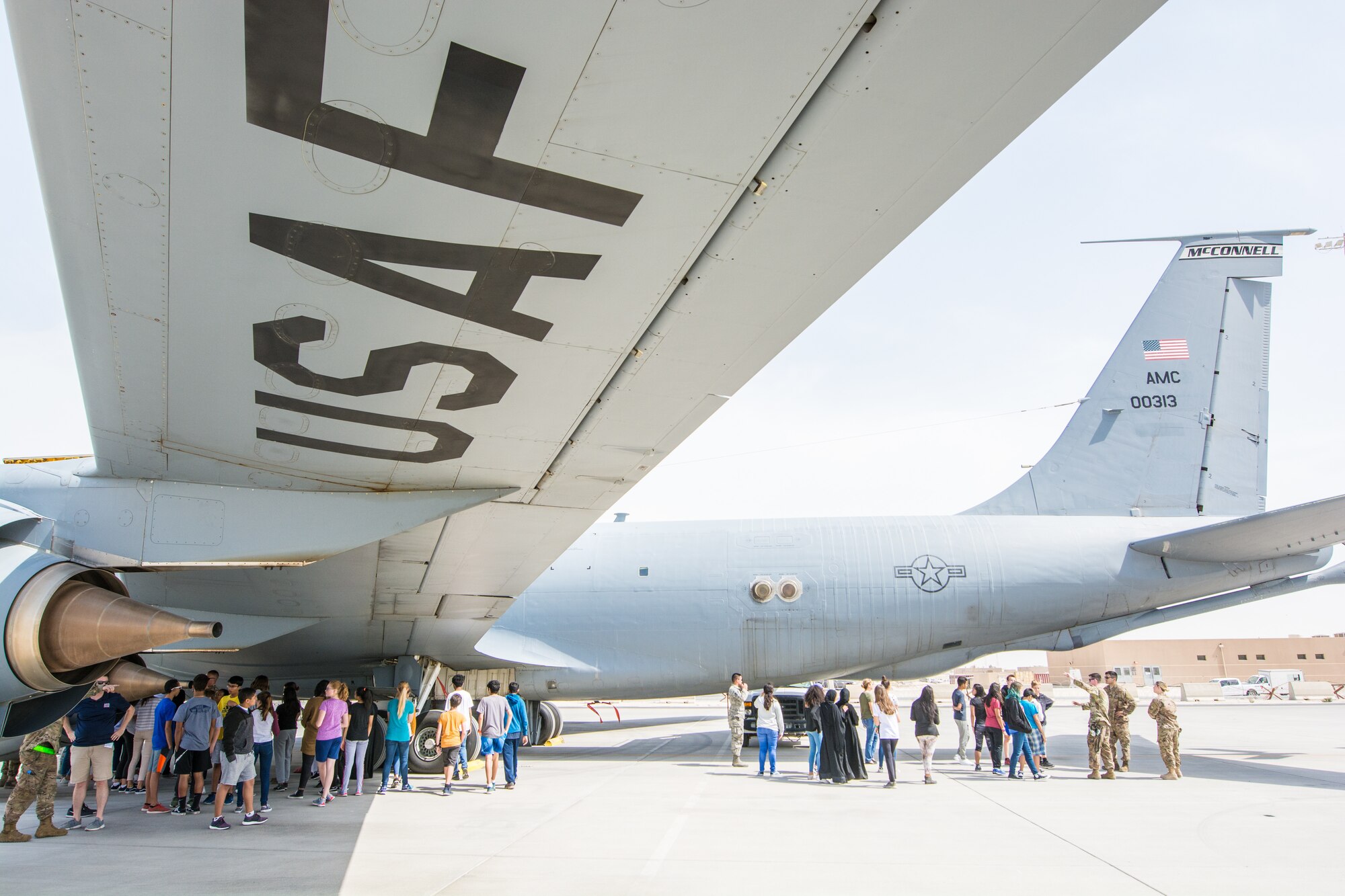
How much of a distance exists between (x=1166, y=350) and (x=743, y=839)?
1340cm

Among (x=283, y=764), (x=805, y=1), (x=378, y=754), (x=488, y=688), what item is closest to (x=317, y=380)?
(x=805, y=1)

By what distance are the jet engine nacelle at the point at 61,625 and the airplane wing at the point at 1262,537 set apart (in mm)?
13531

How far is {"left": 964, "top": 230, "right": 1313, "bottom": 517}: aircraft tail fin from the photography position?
49.5 ft

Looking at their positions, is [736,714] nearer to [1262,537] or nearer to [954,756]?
[954,756]

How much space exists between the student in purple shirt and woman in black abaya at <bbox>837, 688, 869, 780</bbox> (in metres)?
6.65

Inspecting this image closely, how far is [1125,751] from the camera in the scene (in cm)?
1179

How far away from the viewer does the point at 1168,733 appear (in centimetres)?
1076

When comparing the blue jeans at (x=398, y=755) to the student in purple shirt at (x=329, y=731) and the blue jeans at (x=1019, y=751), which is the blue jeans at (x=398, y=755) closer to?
the student in purple shirt at (x=329, y=731)

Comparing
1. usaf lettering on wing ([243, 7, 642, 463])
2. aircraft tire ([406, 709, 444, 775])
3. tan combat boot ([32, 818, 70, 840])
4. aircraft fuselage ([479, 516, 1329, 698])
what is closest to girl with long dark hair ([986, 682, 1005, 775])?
aircraft fuselage ([479, 516, 1329, 698])

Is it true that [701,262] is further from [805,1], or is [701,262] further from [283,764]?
[283,764]

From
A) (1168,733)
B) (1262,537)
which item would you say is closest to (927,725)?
(1168,733)

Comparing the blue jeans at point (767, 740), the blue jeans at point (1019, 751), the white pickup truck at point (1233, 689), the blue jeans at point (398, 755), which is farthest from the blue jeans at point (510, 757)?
the white pickup truck at point (1233, 689)

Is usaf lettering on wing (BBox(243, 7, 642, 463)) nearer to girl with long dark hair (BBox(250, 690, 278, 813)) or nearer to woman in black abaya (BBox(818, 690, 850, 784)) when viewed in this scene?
girl with long dark hair (BBox(250, 690, 278, 813))

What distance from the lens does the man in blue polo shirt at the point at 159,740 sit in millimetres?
9188
